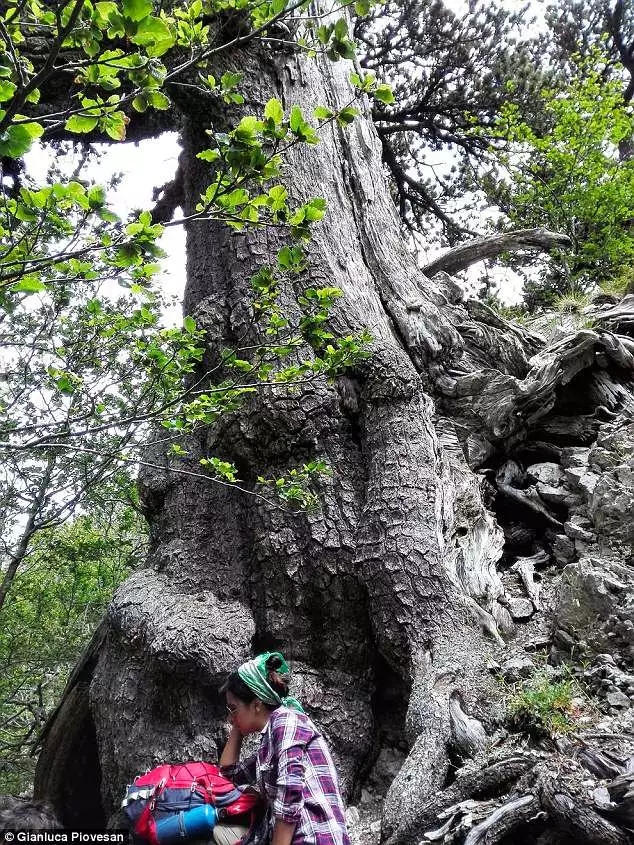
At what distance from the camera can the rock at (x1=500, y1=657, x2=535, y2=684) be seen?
3.08m

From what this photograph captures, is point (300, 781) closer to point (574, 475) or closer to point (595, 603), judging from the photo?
point (595, 603)

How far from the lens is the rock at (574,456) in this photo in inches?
178

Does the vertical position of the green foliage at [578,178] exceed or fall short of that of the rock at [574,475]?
it exceeds it

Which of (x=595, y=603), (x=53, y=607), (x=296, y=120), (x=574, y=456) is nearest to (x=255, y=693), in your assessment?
(x=595, y=603)

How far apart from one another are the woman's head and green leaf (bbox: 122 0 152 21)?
2.36 m

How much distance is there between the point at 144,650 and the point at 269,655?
44.4 inches

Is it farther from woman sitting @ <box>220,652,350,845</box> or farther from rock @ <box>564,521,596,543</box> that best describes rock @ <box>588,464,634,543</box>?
woman sitting @ <box>220,652,350,845</box>

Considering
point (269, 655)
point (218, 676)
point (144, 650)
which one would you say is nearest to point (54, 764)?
point (144, 650)

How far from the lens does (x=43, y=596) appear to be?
784 centimetres

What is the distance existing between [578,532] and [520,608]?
2.07 ft

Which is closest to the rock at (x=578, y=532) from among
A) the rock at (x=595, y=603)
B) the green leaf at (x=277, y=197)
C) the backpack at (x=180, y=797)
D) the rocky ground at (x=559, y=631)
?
the rocky ground at (x=559, y=631)

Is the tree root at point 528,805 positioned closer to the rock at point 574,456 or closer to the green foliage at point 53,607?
the rock at point 574,456

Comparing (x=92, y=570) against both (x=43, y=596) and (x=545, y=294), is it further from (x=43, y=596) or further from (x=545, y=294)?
(x=545, y=294)

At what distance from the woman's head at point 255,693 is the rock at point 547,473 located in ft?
8.37
